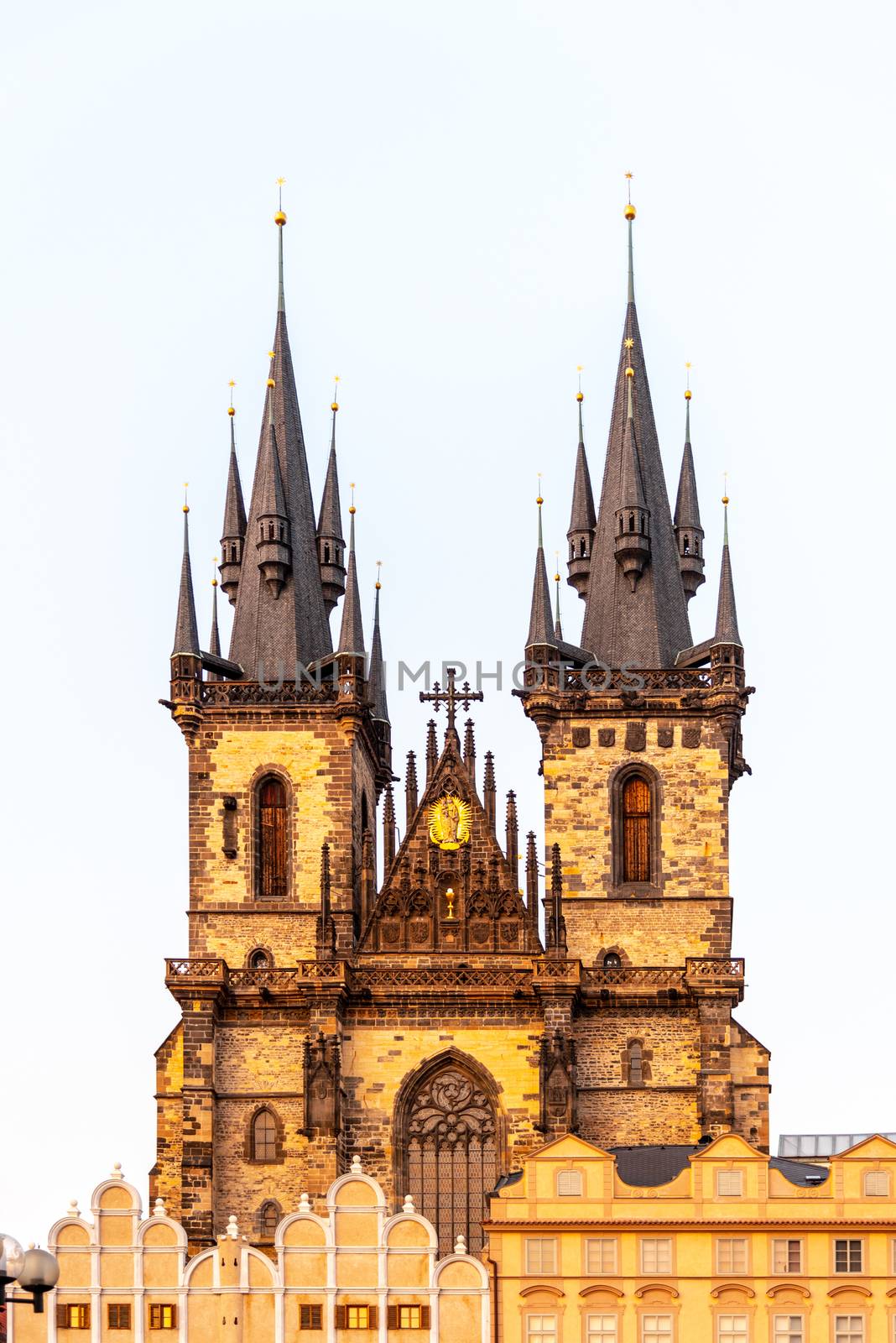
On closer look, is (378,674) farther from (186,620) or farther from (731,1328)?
(731,1328)

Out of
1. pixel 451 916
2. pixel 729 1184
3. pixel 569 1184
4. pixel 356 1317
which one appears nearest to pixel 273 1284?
pixel 356 1317

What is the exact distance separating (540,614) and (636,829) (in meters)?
6.04

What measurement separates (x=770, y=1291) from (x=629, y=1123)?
15913mm

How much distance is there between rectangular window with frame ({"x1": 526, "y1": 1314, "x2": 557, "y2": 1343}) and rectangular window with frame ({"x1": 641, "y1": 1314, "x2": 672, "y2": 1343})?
5.38ft

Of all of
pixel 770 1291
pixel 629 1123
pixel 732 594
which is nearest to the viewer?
pixel 770 1291

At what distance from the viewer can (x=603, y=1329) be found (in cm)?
6278

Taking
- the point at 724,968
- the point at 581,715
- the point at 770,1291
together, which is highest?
the point at 581,715

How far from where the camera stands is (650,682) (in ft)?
271

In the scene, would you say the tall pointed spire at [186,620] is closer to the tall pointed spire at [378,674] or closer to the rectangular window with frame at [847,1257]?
the tall pointed spire at [378,674]

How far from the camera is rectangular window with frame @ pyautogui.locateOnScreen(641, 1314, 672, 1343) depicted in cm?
6269

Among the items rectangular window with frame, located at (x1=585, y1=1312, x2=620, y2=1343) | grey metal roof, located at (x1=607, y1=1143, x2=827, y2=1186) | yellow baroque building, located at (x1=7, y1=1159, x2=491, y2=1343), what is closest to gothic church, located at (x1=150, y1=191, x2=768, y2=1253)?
grey metal roof, located at (x1=607, y1=1143, x2=827, y2=1186)

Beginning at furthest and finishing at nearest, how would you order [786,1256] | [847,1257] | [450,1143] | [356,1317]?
[450,1143] → [356,1317] → [786,1256] → [847,1257]

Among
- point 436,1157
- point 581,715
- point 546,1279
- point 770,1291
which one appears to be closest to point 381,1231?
point 546,1279

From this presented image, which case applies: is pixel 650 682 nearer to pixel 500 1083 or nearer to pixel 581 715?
pixel 581 715
